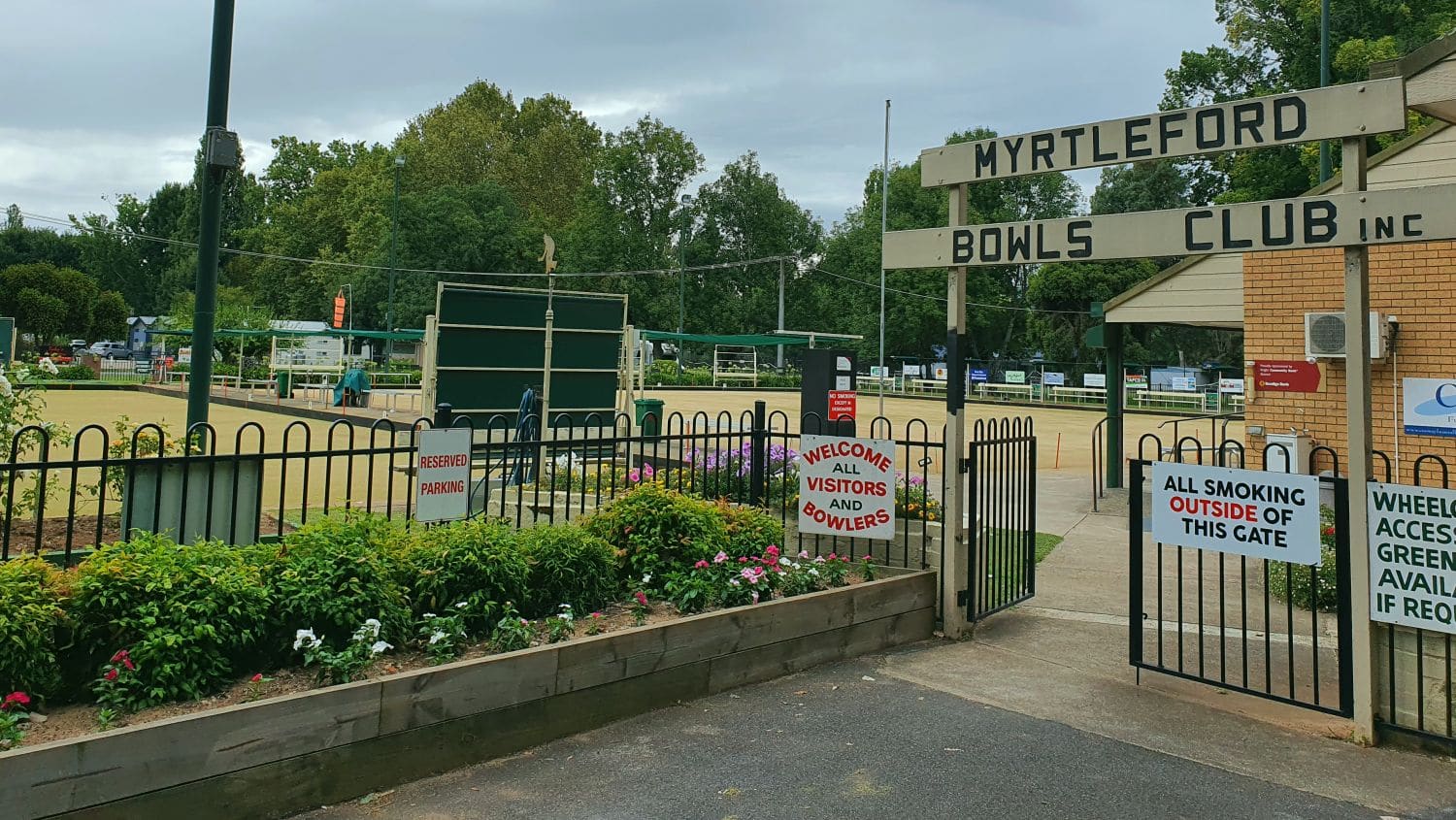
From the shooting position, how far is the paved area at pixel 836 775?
13.4 feet

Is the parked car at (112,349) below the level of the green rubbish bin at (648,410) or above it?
above

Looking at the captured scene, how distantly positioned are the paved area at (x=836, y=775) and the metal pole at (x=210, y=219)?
16.1 ft

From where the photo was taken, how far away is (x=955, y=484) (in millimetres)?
6855

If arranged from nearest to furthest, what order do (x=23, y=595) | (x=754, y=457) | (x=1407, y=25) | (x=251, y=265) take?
(x=23, y=595), (x=754, y=457), (x=1407, y=25), (x=251, y=265)

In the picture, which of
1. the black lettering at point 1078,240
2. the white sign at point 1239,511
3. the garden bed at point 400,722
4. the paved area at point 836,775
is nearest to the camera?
the garden bed at point 400,722

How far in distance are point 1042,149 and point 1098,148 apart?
0.40m

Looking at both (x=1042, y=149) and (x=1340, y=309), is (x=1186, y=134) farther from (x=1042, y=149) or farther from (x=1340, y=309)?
(x=1340, y=309)

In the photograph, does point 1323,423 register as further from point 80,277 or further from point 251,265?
point 251,265

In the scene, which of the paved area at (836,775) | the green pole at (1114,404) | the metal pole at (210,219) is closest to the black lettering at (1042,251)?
the paved area at (836,775)

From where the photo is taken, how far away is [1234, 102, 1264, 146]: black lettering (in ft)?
18.5

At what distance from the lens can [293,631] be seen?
440 cm

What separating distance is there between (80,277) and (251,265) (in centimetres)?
4084

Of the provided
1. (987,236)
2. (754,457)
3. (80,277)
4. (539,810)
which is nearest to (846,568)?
(754,457)

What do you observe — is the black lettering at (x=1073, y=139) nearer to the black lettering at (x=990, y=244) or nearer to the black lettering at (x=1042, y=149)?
the black lettering at (x=1042, y=149)
